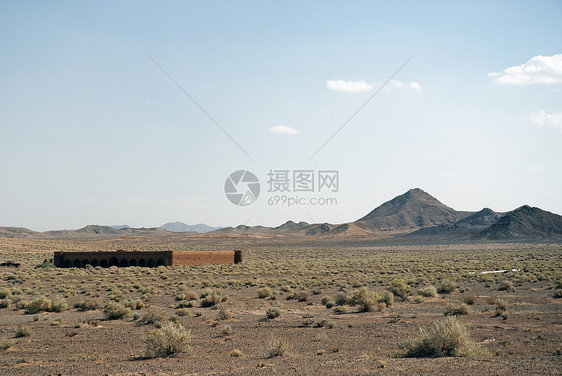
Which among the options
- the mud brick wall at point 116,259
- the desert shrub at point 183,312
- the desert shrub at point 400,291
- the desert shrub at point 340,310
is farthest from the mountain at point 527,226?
the desert shrub at point 183,312

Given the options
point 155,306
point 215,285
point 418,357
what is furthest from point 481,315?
point 215,285

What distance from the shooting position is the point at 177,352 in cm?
1492

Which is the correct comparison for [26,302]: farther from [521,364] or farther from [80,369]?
[521,364]

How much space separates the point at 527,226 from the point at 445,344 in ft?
506

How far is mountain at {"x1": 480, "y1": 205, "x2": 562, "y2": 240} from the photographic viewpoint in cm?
14325

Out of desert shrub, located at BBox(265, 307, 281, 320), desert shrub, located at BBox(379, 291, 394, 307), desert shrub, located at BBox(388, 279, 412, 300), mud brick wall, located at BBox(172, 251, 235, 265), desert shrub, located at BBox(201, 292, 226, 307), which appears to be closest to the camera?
desert shrub, located at BBox(265, 307, 281, 320)

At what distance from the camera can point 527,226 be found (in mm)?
149875

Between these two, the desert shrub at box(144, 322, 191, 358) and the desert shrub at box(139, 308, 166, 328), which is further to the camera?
the desert shrub at box(139, 308, 166, 328)

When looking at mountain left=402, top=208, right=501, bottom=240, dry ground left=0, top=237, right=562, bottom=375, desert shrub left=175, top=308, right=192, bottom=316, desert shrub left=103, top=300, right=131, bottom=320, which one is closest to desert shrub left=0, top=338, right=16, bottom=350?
dry ground left=0, top=237, right=562, bottom=375

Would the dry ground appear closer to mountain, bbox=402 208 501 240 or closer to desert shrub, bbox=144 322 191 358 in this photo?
desert shrub, bbox=144 322 191 358

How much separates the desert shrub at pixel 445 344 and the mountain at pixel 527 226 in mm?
138967

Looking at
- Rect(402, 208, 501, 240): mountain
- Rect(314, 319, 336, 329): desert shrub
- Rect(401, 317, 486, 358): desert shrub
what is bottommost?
Rect(314, 319, 336, 329): desert shrub

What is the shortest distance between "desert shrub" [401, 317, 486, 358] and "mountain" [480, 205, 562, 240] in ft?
456

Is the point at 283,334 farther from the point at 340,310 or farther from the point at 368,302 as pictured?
the point at 368,302
